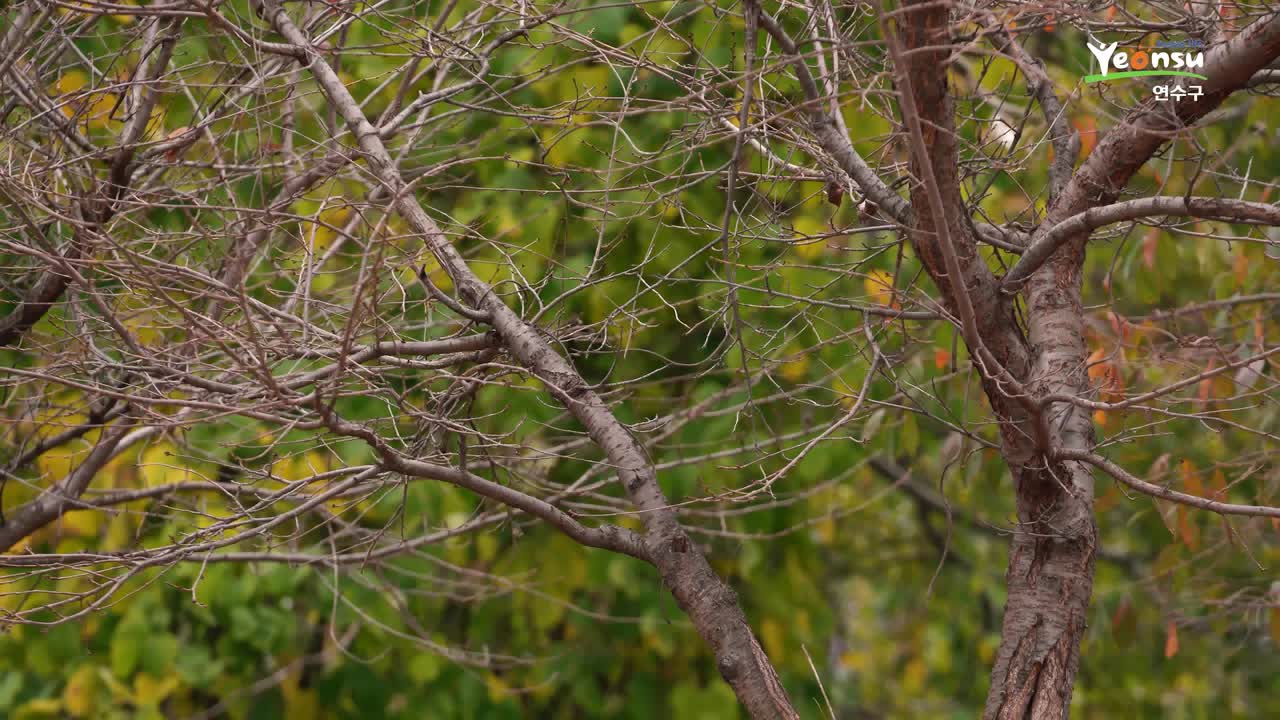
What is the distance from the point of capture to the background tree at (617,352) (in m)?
2.12

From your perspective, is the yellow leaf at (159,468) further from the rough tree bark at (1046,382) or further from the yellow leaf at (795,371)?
the rough tree bark at (1046,382)

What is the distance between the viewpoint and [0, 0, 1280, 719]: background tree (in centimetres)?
212

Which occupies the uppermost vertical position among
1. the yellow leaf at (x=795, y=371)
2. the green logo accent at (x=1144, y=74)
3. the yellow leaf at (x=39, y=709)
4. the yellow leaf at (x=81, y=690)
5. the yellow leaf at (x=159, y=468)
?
the green logo accent at (x=1144, y=74)

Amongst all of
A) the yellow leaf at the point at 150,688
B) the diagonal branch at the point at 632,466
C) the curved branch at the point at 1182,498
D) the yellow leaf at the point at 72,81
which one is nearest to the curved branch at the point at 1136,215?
the curved branch at the point at 1182,498

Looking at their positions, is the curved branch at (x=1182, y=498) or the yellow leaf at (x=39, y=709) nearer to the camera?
the curved branch at (x=1182, y=498)

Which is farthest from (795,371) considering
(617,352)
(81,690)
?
(81,690)

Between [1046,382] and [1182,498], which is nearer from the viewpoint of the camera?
[1182,498]

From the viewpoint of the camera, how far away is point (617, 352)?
246cm

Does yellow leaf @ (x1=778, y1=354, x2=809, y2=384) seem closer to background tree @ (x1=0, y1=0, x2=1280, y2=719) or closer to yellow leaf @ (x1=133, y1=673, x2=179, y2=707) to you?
background tree @ (x1=0, y1=0, x2=1280, y2=719)

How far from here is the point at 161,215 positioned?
3.70 meters

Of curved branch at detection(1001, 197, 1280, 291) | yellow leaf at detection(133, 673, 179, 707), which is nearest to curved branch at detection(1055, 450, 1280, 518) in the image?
curved branch at detection(1001, 197, 1280, 291)

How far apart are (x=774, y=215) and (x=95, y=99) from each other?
71.7 inches
